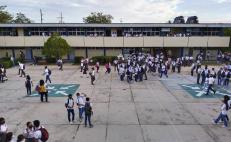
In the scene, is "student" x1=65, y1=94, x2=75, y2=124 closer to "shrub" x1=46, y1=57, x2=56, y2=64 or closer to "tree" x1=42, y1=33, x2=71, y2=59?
"tree" x1=42, y1=33, x2=71, y2=59

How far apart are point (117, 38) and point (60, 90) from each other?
18404 millimetres

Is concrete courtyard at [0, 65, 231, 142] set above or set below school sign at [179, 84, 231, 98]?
below

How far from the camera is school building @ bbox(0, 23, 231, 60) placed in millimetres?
35781

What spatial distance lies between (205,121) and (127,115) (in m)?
3.96

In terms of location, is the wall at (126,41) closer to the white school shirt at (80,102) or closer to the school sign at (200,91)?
the school sign at (200,91)

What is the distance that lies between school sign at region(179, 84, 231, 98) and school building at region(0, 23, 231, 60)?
16435 mm

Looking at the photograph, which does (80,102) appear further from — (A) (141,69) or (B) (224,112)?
(A) (141,69)

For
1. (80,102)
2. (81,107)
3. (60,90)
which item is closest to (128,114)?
(81,107)

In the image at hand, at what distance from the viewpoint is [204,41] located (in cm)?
3600

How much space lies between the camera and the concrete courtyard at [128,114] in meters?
10.8

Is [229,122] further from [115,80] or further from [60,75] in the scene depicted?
[60,75]

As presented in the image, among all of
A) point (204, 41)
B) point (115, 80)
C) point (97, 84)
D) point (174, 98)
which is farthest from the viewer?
point (204, 41)

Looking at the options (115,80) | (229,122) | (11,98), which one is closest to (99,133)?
(229,122)

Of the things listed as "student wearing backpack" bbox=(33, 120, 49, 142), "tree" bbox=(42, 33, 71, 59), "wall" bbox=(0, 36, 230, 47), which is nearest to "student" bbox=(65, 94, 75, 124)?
"student wearing backpack" bbox=(33, 120, 49, 142)
